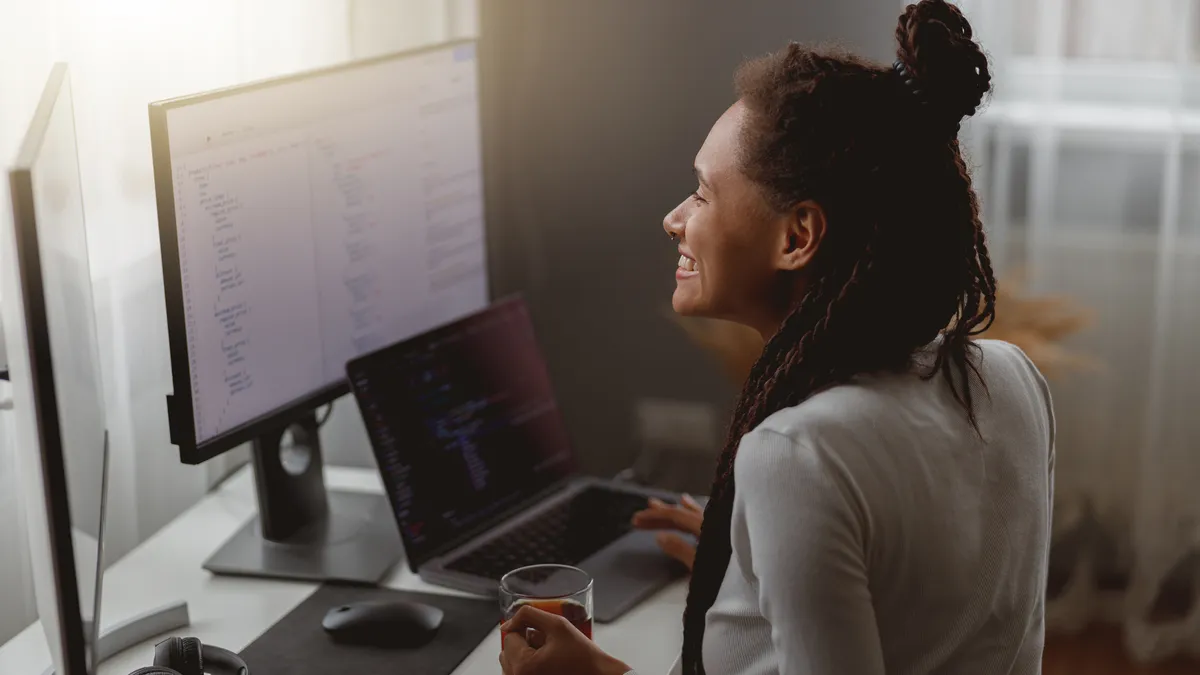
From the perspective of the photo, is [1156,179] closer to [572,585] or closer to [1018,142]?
[1018,142]

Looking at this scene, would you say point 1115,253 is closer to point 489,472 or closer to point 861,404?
point 489,472

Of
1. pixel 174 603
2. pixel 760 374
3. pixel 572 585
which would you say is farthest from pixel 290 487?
pixel 760 374

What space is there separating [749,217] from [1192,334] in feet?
4.86

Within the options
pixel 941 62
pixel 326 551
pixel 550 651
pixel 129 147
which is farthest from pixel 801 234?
pixel 129 147

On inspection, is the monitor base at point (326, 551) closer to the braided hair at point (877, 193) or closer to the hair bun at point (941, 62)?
the braided hair at point (877, 193)

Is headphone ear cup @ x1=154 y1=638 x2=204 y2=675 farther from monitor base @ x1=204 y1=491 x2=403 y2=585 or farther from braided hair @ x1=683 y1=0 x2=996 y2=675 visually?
braided hair @ x1=683 y1=0 x2=996 y2=675

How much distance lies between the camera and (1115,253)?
2.28 metres

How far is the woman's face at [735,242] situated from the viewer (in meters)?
1.09

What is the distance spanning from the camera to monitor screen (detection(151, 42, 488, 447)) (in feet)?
4.38

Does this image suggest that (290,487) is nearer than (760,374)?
No

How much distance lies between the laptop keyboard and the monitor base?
0.11 m

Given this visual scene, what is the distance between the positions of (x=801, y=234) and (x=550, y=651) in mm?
414

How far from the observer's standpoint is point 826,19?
218 cm

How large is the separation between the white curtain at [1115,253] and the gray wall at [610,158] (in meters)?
0.27
